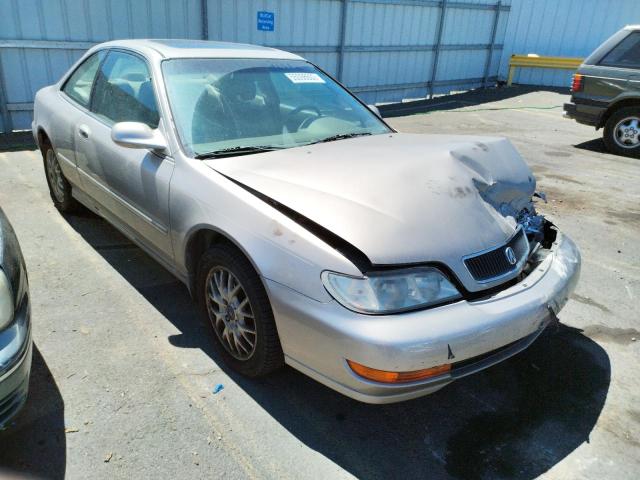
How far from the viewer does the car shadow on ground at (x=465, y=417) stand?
7.45 feet

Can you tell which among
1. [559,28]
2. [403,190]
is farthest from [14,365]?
[559,28]

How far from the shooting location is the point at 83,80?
13.7ft

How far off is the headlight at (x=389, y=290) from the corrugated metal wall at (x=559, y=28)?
16.2 meters

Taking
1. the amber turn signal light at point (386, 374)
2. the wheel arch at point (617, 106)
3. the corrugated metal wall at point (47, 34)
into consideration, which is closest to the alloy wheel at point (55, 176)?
the amber turn signal light at point (386, 374)

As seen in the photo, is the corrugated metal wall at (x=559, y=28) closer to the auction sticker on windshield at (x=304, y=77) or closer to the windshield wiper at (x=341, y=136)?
the auction sticker on windshield at (x=304, y=77)

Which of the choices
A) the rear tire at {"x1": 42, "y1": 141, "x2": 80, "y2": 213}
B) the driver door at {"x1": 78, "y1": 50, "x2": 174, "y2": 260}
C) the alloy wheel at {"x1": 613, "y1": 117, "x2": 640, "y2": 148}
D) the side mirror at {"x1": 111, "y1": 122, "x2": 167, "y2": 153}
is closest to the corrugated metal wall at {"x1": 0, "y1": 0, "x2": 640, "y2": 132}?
the rear tire at {"x1": 42, "y1": 141, "x2": 80, "y2": 213}

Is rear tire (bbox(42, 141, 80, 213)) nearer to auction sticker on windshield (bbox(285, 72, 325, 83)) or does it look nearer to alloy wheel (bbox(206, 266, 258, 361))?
auction sticker on windshield (bbox(285, 72, 325, 83))

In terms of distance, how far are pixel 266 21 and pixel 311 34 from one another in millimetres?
1199

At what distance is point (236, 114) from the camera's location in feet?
10.4

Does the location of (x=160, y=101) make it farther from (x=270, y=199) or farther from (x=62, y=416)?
(x=62, y=416)

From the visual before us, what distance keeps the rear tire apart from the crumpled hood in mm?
2453

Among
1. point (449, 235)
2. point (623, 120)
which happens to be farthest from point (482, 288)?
point (623, 120)

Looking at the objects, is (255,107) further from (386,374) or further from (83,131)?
(386,374)

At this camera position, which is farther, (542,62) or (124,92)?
(542,62)
